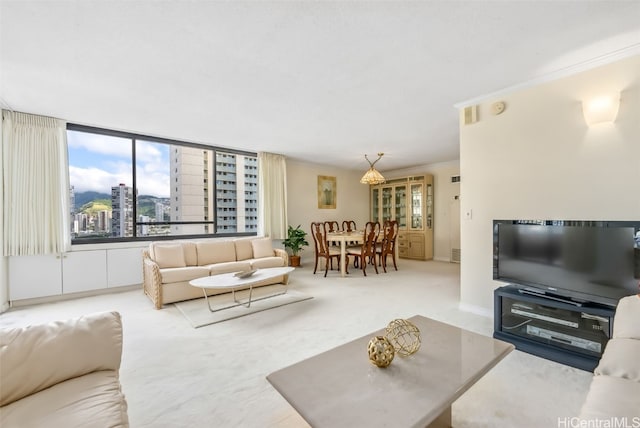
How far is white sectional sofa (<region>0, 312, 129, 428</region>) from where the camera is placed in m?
0.92

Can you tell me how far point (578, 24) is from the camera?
1.85 metres

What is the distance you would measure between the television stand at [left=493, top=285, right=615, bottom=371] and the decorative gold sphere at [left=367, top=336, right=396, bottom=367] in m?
1.65

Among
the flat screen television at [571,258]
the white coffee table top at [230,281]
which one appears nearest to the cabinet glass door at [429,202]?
the flat screen television at [571,258]

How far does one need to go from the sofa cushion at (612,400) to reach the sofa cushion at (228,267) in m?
3.71

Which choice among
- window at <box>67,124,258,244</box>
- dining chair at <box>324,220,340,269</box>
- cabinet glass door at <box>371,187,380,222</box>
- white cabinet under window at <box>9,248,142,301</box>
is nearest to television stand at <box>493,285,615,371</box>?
dining chair at <box>324,220,340,269</box>

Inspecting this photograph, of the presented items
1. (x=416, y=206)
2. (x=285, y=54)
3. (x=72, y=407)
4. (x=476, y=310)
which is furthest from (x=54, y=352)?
(x=416, y=206)

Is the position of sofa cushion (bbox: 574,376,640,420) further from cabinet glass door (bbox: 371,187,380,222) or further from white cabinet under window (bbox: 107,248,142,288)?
cabinet glass door (bbox: 371,187,380,222)

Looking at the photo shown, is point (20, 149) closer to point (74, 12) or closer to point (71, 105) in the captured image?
point (71, 105)

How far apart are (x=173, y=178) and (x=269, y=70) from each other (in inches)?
133

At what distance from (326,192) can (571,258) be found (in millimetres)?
5345

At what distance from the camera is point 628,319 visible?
1349mm

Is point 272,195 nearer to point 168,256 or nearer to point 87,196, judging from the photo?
point 168,256

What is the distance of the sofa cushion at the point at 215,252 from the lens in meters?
4.20

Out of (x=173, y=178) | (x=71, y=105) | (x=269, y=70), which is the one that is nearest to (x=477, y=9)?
(x=269, y=70)
